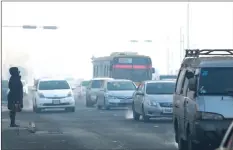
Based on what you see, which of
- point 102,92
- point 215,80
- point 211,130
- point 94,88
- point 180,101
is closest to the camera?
point 211,130

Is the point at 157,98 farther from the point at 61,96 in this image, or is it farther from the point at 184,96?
the point at 184,96

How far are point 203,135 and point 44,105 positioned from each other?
24.9 m

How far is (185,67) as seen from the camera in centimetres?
2070

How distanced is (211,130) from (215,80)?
1633mm

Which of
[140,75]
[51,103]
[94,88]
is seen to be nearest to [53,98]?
[51,103]

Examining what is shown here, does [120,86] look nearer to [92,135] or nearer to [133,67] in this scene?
[133,67]

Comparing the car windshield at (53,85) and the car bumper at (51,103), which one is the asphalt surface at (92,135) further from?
the car windshield at (53,85)

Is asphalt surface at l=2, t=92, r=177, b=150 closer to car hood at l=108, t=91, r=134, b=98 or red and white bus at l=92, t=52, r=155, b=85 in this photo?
car hood at l=108, t=91, r=134, b=98

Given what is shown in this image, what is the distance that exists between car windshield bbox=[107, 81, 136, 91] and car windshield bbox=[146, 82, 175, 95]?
375 inches

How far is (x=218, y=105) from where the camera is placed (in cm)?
1759

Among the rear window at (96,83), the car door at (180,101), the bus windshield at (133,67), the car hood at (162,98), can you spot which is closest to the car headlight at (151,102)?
the car hood at (162,98)

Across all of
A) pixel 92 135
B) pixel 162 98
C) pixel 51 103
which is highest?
pixel 162 98

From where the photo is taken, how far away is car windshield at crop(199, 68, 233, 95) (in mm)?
18312

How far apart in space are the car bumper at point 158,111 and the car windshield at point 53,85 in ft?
37.7
